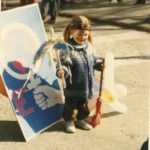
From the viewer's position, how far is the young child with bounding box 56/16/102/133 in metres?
4.56

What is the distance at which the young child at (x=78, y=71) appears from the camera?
456 centimetres

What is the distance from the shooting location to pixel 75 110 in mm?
4789

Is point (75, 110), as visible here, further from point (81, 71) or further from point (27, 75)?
point (27, 75)

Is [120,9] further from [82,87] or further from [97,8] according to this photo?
[82,87]

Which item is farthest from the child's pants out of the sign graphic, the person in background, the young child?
the person in background

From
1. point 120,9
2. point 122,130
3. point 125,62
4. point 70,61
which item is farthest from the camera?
point 120,9

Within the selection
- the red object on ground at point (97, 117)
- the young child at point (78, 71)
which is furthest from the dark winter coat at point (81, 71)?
the red object on ground at point (97, 117)

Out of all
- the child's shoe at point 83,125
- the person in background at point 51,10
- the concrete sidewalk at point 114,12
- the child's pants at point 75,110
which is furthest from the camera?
the person in background at point 51,10

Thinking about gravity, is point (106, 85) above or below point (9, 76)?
below

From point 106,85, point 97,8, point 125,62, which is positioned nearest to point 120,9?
point 97,8

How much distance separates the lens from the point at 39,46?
4.97 meters

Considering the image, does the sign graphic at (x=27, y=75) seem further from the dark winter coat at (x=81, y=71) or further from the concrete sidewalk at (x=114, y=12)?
the concrete sidewalk at (x=114, y=12)

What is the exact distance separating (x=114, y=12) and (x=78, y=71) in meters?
7.60

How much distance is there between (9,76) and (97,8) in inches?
333
